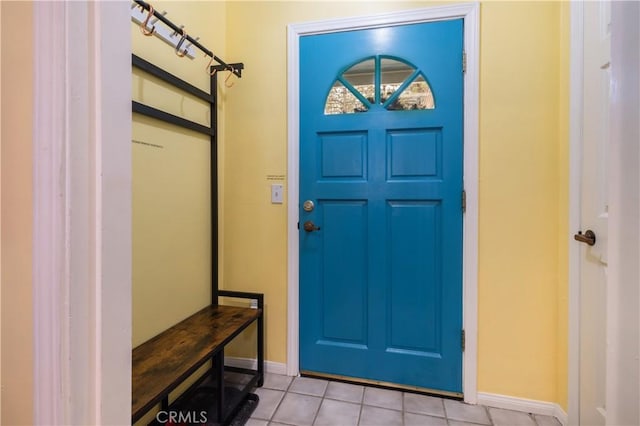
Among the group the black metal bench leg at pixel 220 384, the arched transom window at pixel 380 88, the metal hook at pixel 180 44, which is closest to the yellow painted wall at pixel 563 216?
the arched transom window at pixel 380 88

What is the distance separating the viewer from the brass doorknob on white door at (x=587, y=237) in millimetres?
1237

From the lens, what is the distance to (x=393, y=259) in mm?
1703

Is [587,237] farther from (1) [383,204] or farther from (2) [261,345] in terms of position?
(2) [261,345]

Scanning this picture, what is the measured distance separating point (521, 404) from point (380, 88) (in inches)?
70.4

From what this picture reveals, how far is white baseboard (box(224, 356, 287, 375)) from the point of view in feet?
6.10

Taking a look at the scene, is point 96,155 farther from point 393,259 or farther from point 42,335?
point 393,259

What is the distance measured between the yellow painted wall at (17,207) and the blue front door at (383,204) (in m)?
1.37

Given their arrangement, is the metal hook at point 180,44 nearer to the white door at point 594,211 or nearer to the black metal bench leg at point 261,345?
the black metal bench leg at point 261,345

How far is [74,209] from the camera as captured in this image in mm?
476

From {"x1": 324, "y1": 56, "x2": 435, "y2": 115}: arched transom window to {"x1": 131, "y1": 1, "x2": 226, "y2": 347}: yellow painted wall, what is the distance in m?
0.77

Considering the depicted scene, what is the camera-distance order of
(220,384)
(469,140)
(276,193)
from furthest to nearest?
1. (276,193)
2. (469,140)
3. (220,384)

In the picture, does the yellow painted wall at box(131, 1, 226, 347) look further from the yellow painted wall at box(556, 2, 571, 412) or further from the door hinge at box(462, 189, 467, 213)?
the yellow painted wall at box(556, 2, 571, 412)

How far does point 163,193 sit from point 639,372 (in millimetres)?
1578

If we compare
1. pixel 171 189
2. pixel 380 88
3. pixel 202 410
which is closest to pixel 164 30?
pixel 171 189
